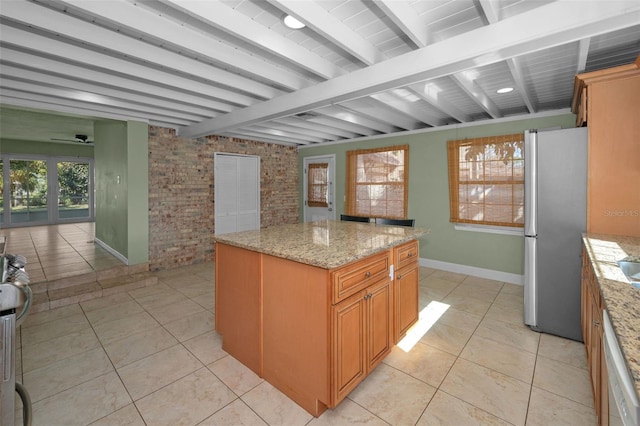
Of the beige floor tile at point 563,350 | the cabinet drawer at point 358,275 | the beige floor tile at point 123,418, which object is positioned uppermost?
the cabinet drawer at point 358,275

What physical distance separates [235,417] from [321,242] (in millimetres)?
1184

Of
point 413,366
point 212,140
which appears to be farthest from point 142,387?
point 212,140

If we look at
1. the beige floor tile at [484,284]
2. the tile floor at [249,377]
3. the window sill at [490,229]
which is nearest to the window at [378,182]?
the window sill at [490,229]

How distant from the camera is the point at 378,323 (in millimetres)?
2035

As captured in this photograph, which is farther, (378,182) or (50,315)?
(378,182)

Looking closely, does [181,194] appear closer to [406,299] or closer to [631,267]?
[406,299]

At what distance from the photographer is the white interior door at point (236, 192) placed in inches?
214

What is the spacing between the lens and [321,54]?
2.45 meters

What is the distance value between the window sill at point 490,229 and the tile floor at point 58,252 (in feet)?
17.2

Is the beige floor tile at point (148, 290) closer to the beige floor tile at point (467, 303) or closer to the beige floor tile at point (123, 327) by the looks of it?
the beige floor tile at point (123, 327)

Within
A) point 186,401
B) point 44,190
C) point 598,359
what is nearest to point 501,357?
point 598,359

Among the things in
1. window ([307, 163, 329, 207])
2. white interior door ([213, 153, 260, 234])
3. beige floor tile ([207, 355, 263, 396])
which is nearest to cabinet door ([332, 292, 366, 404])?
beige floor tile ([207, 355, 263, 396])

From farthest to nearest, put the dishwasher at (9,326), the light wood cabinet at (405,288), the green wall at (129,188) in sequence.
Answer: the green wall at (129,188), the light wood cabinet at (405,288), the dishwasher at (9,326)

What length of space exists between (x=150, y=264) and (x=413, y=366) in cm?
416
